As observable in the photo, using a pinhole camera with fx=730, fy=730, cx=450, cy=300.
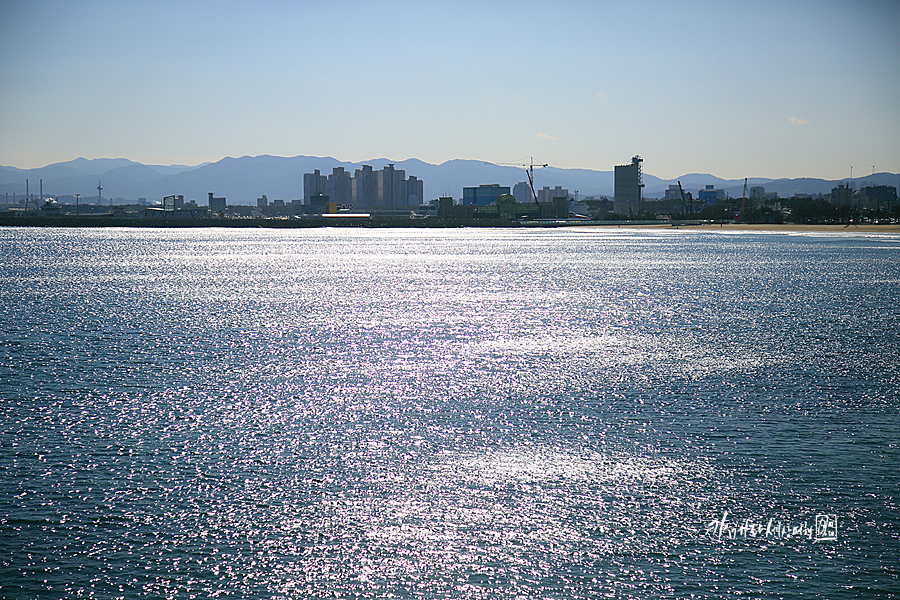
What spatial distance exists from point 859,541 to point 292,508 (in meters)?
11.2

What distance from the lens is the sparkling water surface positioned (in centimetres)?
1279

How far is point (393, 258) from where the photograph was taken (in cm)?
11850

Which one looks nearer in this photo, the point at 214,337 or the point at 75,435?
the point at 75,435

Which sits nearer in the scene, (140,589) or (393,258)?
(140,589)

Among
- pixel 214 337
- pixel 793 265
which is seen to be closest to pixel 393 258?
pixel 793 265

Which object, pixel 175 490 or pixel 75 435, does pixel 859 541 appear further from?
pixel 75 435

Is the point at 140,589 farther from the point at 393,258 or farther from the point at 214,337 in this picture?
the point at 393,258

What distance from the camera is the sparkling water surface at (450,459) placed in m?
12.8

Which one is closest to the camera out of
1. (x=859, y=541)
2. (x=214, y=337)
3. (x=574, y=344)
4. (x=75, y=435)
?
(x=859, y=541)

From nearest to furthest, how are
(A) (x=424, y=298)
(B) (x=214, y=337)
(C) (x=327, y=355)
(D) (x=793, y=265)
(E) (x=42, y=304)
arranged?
(C) (x=327, y=355) → (B) (x=214, y=337) → (E) (x=42, y=304) → (A) (x=424, y=298) → (D) (x=793, y=265)

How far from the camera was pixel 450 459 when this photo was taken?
61.5 ft

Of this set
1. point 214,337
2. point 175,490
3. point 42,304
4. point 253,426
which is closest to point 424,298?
point 214,337

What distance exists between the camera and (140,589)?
39.3 feet

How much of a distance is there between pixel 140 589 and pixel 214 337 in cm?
2872
